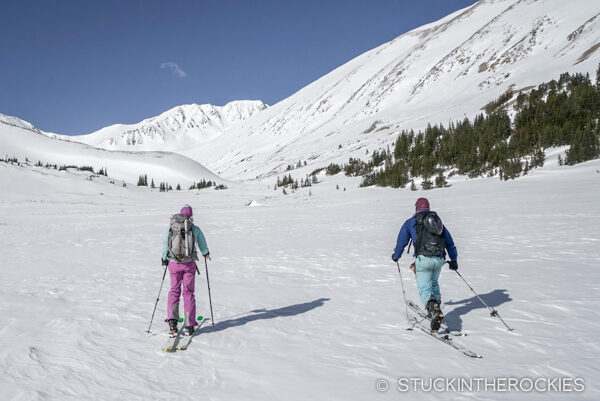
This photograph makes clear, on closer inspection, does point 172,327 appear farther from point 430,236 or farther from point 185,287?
point 430,236

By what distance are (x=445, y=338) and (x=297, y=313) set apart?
261cm

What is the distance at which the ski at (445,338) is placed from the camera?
4.68 meters

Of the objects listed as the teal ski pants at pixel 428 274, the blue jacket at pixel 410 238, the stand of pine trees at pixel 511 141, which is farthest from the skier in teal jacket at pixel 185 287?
the stand of pine trees at pixel 511 141

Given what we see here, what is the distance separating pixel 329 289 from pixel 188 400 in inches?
190

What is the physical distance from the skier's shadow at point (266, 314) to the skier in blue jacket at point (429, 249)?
7.08 ft

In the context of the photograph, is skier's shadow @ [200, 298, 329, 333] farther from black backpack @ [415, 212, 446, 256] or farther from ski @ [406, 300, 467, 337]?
black backpack @ [415, 212, 446, 256]

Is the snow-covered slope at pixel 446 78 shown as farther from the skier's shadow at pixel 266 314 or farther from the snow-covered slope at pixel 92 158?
the skier's shadow at pixel 266 314

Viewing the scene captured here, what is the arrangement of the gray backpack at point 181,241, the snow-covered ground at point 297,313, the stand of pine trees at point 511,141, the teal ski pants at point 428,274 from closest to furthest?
the snow-covered ground at point 297,313 < the gray backpack at point 181,241 < the teal ski pants at point 428,274 < the stand of pine trees at point 511,141

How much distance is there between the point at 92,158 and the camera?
43.6m

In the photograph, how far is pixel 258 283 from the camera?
872cm

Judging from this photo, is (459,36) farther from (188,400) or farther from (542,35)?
(188,400)

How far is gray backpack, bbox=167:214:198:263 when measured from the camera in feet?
17.9

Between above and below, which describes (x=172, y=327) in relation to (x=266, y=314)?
above

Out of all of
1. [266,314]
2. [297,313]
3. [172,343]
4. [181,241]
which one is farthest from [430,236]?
[172,343]
